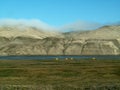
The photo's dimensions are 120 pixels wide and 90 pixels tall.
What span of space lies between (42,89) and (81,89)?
4258 millimetres

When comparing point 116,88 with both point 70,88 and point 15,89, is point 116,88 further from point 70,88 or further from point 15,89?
point 15,89

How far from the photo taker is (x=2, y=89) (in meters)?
38.0

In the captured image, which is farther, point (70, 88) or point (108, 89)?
point (70, 88)

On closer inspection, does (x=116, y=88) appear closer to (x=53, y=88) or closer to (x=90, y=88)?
(x=90, y=88)

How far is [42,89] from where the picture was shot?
1508 inches

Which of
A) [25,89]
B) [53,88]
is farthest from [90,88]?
[25,89]

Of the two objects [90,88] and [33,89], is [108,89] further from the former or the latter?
[33,89]

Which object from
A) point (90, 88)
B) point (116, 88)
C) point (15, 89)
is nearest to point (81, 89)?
point (90, 88)

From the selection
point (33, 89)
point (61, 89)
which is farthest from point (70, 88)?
point (33, 89)

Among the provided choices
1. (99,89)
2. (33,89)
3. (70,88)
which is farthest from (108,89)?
(33,89)

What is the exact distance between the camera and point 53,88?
40.2 metres

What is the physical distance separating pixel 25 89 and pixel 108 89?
8.76 m

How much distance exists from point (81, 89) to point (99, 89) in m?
2.11

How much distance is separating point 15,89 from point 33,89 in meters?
1.87
